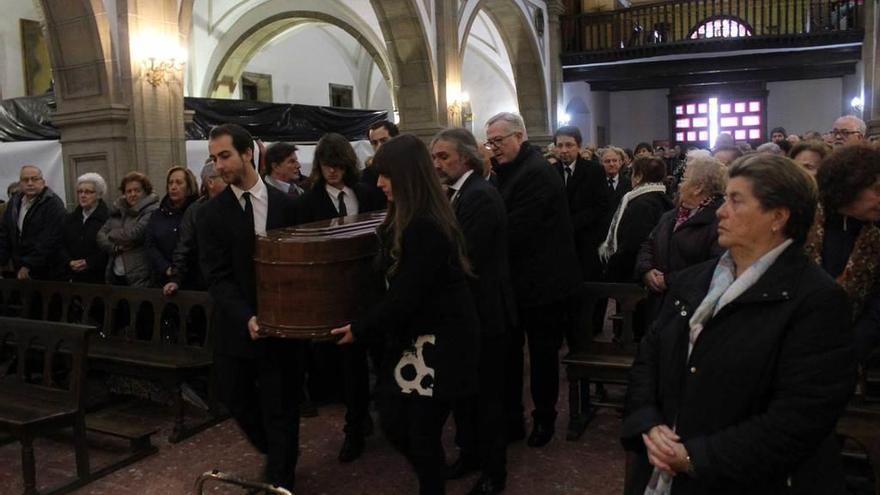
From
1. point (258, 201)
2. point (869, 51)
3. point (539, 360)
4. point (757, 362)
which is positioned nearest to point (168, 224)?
point (258, 201)

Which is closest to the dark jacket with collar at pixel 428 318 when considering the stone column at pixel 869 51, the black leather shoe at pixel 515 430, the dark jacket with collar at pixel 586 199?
the black leather shoe at pixel 515 430

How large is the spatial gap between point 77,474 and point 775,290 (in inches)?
137

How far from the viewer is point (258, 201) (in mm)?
3398

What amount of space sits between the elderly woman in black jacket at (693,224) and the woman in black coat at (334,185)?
1.57 m

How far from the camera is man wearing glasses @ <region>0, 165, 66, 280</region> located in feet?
19.1

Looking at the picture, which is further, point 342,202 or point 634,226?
point 634,226

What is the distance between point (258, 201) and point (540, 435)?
1944 millimetres

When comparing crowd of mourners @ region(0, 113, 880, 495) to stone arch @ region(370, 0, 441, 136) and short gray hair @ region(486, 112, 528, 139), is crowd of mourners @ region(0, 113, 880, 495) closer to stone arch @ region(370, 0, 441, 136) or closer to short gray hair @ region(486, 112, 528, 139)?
short gray hair @ region(486, 112, 528, 139)

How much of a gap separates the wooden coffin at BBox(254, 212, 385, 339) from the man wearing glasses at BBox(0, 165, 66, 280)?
3619 millimetres

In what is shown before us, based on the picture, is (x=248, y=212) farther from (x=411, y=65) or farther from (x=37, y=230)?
(x=411, y=65)

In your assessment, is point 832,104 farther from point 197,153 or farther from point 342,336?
point 342,336

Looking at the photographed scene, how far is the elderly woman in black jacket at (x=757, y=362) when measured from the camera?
1.83 metres

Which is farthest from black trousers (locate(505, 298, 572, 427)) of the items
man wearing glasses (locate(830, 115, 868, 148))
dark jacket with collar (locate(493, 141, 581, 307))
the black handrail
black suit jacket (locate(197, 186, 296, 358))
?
the black handrail

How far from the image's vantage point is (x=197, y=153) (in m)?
8.29
